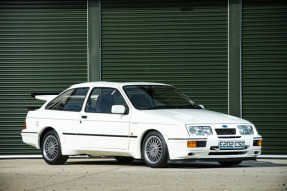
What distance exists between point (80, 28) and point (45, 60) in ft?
3.86

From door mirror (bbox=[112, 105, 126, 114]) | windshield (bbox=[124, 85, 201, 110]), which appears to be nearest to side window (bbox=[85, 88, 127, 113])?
windshield (bbox=[124, 85, 201, 110])

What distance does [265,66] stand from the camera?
17203mm

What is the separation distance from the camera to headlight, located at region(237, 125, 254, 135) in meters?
12.5

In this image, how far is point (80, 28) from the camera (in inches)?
692

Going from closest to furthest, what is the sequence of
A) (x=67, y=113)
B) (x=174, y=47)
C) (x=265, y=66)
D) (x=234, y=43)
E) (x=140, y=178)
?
(x=140, y=178) < (x=67, y=113) < (x=265, y=66) < (x=234, y=43) < (x=174, y=47)

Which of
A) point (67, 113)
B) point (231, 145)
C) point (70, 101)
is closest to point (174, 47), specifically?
point (70, 101)

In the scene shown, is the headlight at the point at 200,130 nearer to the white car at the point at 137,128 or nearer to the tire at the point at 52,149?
the white car at the point at 137,128

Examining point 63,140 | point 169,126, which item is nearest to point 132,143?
point 169,126

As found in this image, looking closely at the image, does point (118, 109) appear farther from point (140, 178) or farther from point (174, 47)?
point (174, 47)

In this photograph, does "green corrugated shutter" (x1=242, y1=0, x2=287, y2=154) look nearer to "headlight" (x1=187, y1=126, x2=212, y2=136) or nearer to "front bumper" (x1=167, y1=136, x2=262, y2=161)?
"front bumper" (x1=167, y1=136, x2=262, y2=161)

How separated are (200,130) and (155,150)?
0.88 metres

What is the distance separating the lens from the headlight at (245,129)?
493 inches

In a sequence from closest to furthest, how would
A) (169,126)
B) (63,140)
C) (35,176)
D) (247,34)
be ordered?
(35,176)
(169,126)
(63,140)
(247,34)

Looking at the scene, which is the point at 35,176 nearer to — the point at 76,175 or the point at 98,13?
the point at 76,175
